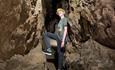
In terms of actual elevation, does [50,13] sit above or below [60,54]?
above

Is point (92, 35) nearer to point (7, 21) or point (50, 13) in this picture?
point (7, 21)

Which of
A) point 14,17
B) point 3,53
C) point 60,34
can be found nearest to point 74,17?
point 60,34

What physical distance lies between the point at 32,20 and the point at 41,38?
0.84 metres

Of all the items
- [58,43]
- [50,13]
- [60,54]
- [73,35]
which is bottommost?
[60,54]

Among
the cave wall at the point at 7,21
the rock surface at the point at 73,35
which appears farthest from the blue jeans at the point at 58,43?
the cave wall at the point at 7,21

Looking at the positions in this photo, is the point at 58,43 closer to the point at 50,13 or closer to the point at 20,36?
the point at 20,36

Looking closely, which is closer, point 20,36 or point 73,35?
point 20,36

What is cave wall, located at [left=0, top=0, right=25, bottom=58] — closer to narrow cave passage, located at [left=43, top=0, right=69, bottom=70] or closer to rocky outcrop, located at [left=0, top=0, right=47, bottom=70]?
rocky outcrop, located at [left=0, top=0, right=47, bottom=70]

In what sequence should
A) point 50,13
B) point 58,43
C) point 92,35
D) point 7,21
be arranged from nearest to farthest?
point 7,21 < point 92,35 < point 58,43 < point 50,13

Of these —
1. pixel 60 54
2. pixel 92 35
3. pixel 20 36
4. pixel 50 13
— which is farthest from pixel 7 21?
pixel 50 13

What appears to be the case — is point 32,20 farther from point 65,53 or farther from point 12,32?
point 65,53

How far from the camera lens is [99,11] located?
16.7 feet

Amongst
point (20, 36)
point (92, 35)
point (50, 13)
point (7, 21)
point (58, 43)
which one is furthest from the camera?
point (50, 13)

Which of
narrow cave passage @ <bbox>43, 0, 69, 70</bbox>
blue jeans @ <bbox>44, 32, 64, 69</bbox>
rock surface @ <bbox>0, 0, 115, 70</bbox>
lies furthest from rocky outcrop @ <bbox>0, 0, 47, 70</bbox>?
narrow cave passage @ <bbox>43, 0, 69, 70</bbox>
